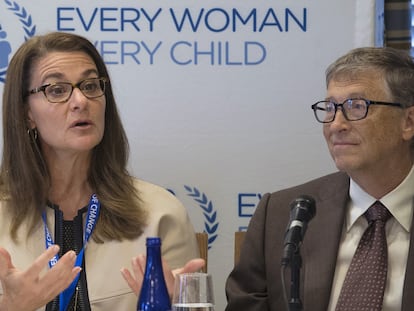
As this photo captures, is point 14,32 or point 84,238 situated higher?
point 14,32

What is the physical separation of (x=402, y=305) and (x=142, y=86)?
1633 mm

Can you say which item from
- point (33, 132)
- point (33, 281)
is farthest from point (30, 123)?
point (33, 281)

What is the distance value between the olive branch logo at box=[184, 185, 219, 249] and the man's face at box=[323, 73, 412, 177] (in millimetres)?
979

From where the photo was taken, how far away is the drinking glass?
2029mm

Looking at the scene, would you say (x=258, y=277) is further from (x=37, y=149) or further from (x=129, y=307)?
(x=37, y=149)

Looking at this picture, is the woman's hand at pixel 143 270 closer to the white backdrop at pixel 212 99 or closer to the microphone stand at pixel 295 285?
the microphone stand at pixel 295 285

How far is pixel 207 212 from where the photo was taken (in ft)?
12.1

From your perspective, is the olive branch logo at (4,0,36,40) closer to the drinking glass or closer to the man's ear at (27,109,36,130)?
the man's ear at (27,109,36,130)

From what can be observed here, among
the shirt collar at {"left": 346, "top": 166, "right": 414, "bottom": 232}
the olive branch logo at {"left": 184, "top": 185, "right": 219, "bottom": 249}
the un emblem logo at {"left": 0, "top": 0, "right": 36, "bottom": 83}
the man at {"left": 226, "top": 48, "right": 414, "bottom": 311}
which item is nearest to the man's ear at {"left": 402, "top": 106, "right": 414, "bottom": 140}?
the man at {"left": 226, "top": 48, "right": 414, "bottom": 311}

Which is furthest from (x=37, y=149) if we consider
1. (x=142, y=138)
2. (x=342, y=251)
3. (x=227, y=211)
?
(x=342, y=251)

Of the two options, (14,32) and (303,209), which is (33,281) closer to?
(303,209)

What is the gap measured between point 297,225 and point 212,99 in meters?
1.63

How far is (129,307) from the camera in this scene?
2.93 metres

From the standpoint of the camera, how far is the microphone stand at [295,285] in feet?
6.57
